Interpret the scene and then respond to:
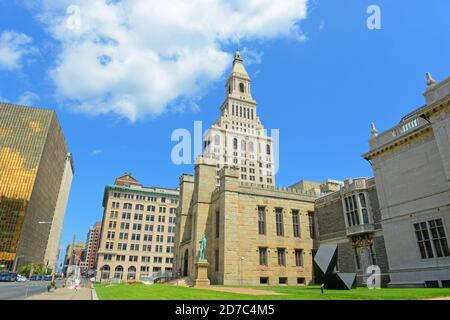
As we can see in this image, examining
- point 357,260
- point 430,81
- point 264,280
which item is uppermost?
point 430,81

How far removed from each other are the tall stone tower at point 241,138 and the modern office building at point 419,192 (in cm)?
7222

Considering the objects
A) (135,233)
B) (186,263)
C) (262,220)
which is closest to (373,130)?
(262,220)

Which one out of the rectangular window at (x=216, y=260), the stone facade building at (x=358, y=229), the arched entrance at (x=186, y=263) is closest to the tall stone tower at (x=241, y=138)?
the arched entrance at (x=186, y=263)

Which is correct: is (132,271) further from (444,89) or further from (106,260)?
(444,89)

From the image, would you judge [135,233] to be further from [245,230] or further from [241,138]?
[245,230]

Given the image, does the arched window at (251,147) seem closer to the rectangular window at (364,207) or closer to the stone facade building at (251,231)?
the stone facade building at (251,231)

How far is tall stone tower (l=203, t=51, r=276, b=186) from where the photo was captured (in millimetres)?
106625

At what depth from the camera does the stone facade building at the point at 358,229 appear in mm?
31094

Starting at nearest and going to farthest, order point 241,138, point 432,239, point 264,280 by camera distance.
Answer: point 432,239 < point 264,280 < point 241,138

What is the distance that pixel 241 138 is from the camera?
114 m

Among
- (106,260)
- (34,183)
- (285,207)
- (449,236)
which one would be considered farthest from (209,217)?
(34,183)

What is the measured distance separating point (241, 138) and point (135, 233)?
51.0 metres

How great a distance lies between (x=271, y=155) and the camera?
115 m

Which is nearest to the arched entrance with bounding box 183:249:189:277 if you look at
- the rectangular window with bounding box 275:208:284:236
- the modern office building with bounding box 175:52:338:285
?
the modern office building with bounding box 175:52:338:285
